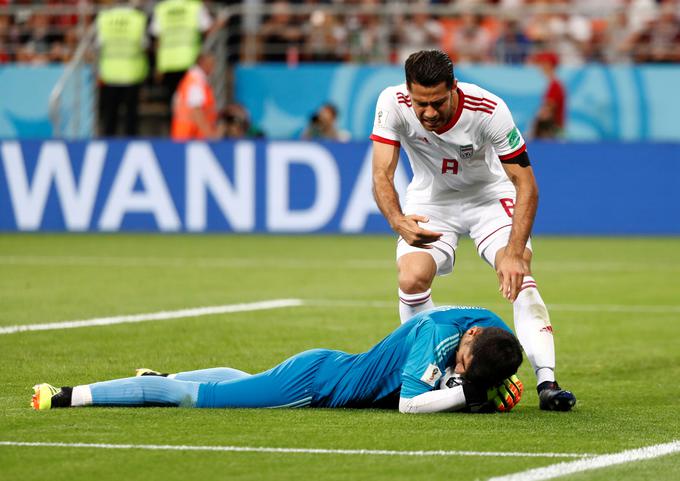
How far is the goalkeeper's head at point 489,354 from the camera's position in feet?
24.3

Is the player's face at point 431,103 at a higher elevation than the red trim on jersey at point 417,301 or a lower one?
higher

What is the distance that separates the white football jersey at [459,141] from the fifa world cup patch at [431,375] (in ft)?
5.35

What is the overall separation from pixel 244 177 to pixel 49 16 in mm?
5827

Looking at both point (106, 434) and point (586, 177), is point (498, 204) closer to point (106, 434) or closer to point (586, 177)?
point (106, 434)

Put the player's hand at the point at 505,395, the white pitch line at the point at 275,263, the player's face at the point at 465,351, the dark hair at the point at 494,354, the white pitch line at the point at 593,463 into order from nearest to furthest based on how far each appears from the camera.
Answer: the white pitch line at the point at 593,463, the dark hair at the point at 494,354, the player's face at the point at 465,351, the player's hand at the point at 505,395, the white pitch line at the point at 275,263

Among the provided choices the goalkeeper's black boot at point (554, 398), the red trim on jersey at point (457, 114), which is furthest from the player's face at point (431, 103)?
the goalkeeper's black boot at point (554, 398)

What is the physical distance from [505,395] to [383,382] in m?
0.67

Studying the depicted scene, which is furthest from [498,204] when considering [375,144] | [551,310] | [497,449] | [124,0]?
[124,0]

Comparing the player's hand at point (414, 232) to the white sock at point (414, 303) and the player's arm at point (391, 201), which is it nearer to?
the player's arm at point (391, 201)

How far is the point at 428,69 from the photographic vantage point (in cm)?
816

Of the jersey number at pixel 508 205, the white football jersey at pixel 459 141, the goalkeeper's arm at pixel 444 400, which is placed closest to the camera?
the goalkeeper's arm at pixel 444 400

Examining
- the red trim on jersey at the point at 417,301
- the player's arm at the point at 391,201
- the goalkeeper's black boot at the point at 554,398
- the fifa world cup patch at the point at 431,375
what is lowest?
the goalkeeper's black boot at the point at 554,398

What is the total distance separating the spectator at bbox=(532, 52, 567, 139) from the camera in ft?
75.6

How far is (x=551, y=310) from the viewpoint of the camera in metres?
13.9
